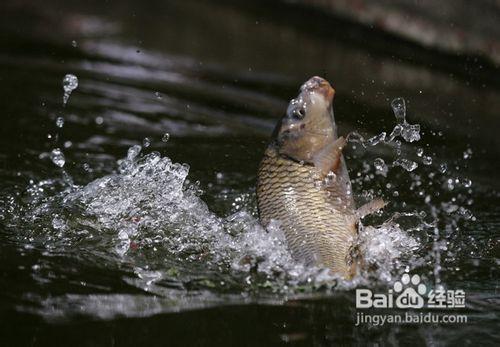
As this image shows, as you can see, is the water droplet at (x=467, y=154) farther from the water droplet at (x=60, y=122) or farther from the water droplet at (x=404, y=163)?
the water droplet at (x=60, y=122)

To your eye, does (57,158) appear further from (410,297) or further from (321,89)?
(410,297)

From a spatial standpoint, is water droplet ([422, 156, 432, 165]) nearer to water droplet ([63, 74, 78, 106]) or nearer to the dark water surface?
the dark water surface

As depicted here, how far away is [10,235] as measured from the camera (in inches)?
159

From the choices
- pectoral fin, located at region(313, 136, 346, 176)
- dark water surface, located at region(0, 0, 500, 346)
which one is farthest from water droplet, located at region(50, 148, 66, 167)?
pectoral fin, located at region(313, 136, 346, 176)

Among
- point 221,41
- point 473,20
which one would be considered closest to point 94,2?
point 221,41

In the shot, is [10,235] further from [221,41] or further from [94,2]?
[94,2]

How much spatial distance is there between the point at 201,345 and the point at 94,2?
8.37m

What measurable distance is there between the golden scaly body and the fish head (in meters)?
0.06

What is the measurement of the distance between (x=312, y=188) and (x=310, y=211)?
0.32ft

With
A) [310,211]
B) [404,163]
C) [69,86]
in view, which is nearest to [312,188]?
[310,211]

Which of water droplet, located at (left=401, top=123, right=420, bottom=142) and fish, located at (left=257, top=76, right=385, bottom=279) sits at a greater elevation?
water droplet, located at (left=401, top=123, right=420, bottom=142)

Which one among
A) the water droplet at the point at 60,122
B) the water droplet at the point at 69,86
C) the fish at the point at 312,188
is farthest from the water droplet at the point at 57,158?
the fish at the point at 312,188

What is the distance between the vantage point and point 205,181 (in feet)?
16.8

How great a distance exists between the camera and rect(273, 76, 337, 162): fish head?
3527mm
